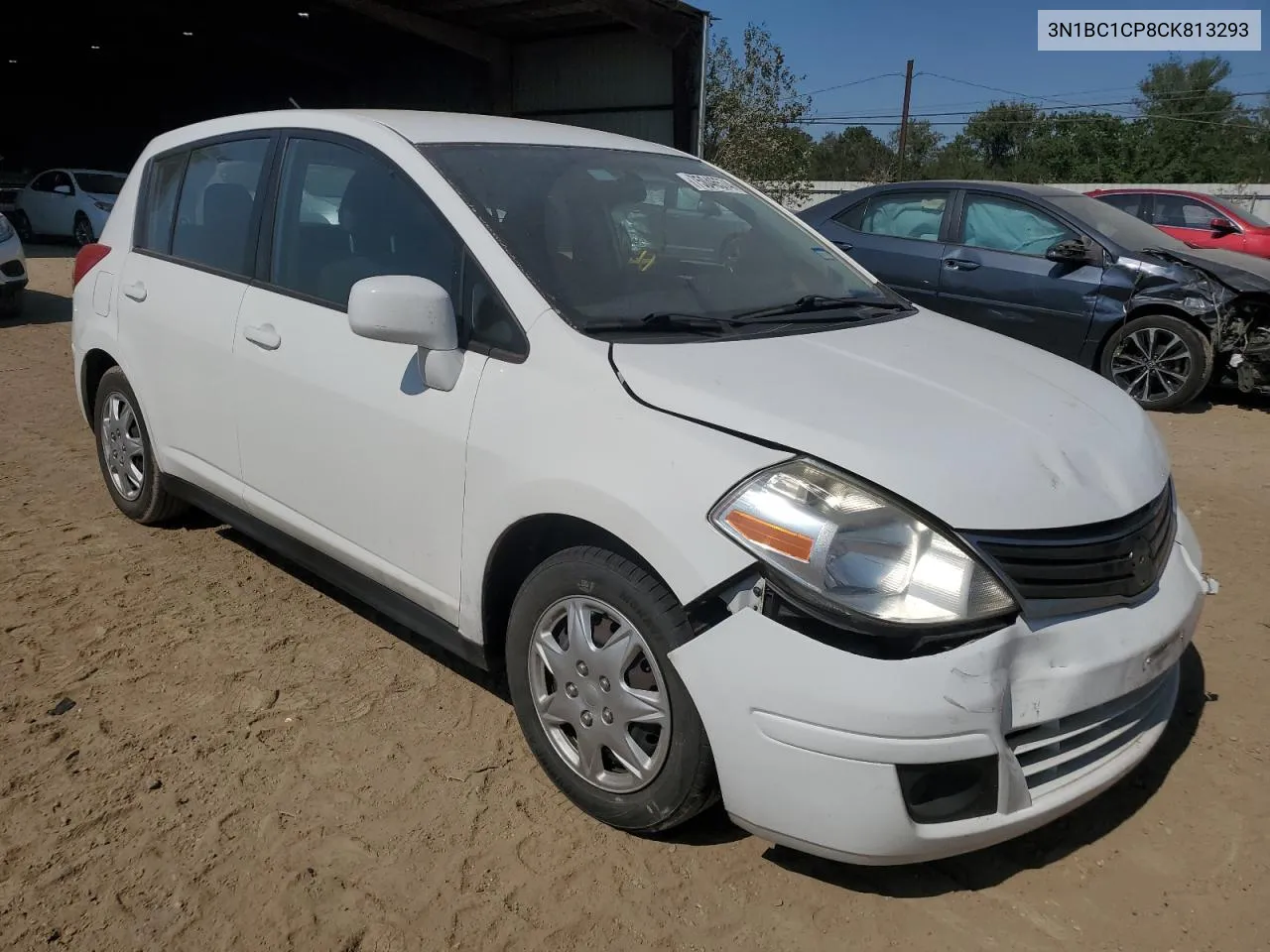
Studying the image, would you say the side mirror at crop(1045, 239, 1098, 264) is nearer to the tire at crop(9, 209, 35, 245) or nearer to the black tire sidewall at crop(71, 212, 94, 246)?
the black tire sidewall at crop(71, 212, 94, 246)

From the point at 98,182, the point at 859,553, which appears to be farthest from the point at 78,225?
the point at 859,553

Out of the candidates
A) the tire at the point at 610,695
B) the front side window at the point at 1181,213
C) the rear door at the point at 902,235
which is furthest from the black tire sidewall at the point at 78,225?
the tire at the point at 610,695

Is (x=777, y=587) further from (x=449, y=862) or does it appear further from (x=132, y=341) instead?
(x=132, y=341)

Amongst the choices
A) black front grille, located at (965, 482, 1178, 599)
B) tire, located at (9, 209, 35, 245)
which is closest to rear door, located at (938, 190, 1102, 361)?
black front grille, located at (965, 482, 1178, 599)

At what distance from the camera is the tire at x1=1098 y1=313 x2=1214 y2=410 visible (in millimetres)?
7180

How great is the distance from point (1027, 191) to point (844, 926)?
6.91 meters

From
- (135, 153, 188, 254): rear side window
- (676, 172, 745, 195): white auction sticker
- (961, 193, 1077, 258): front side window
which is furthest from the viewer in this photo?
(961, 193, 1077, 258): front side window

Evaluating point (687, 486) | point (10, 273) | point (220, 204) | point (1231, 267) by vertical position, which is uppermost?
point (220, 204)

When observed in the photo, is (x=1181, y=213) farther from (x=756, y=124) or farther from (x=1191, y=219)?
(x=756, y=124)

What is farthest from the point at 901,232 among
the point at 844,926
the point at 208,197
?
the point at 844,926

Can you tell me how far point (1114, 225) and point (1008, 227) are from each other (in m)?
0.78

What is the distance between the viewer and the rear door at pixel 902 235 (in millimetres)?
8000

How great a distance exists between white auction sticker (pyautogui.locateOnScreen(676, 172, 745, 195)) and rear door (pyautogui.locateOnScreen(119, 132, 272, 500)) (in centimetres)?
152

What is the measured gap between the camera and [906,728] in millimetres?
2062
